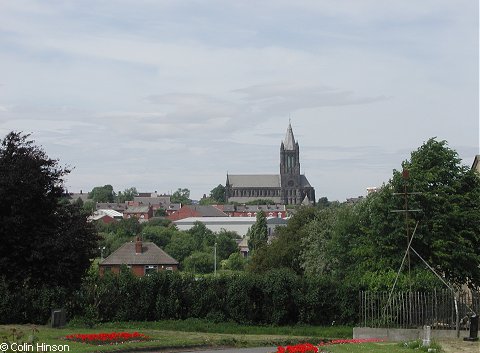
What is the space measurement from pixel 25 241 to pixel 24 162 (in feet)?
A: 12.0

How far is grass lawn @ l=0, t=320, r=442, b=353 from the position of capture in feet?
87.9

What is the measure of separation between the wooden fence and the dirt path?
19.7 ft

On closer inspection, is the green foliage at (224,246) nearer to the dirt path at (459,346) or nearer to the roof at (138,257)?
the roof at (138,257)

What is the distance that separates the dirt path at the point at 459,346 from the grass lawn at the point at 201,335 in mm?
1387

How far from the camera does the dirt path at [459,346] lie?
24903 millimetres

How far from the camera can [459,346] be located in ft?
86.5

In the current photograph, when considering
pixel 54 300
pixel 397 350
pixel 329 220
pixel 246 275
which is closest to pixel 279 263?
pixel 329 220

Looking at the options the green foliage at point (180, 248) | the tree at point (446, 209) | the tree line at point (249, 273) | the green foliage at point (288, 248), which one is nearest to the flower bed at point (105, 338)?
the tree line at point (249, 273)

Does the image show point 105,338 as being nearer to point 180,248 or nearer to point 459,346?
point 459,346

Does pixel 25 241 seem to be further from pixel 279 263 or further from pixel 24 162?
pixel 279 263

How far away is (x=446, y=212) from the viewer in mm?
48312

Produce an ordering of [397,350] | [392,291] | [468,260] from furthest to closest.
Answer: [468,260] → [392,291] → [397,350]

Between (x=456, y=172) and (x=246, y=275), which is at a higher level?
(x=456, y=172)

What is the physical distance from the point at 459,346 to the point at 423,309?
32.2 ft
